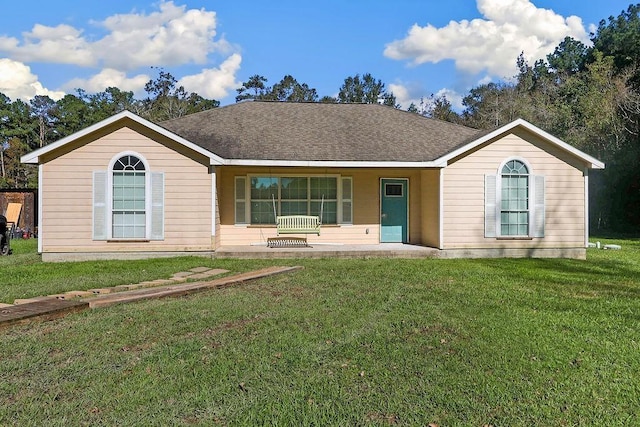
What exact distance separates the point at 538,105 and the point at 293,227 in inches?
1071

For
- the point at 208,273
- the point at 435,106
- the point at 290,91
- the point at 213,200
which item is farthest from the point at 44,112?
the point at 208,273

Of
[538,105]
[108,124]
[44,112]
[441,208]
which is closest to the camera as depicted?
[108,124]

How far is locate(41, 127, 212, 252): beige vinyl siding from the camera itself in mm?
10578

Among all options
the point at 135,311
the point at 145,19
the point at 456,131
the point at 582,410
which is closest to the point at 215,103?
the point at 145,19

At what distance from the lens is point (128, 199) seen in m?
10.8

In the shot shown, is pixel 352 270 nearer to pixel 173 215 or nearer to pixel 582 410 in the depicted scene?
pixel 173 215

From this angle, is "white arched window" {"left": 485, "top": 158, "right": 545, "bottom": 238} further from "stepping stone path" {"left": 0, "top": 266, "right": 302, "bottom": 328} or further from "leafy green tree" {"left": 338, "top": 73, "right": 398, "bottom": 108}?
"leafy green tree" {"left": 338, "top": 73, "right": 398, "bottom": 108}

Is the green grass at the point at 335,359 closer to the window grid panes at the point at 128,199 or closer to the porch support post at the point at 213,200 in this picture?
the window grid panes at the point at 128,199

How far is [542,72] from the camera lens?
49000mm

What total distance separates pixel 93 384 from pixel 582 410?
357 centimetres

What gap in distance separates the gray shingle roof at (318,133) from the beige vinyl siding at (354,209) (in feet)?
2.67

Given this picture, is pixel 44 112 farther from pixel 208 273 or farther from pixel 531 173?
pixel 531 173

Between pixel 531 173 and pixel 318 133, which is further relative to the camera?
pixel 318 133

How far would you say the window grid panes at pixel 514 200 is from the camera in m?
11.6
